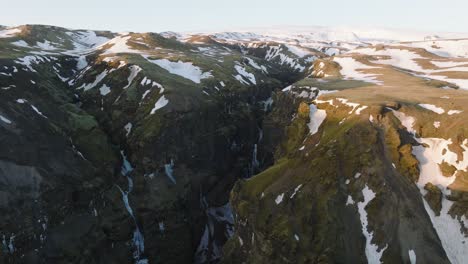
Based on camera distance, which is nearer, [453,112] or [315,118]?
[453,112]

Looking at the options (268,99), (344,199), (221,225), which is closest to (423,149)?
(344,199)

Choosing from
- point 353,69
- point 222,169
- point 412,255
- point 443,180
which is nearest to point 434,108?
point 443,180

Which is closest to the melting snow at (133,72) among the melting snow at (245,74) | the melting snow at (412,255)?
the melting snow at (245,74)

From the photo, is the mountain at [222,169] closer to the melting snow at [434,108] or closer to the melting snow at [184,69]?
the melting snow at [434,108]

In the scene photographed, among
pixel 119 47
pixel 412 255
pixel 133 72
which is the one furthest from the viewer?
pixel 119 47

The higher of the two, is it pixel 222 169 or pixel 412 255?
pixel 412 255

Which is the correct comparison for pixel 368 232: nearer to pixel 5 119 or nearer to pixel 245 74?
pixel 5 119

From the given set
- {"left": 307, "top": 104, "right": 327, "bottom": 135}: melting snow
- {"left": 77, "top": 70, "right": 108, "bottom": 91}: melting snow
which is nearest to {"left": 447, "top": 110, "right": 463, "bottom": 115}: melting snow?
{"left": 307, "top": 104, "right": 327, "bottom": 135}: melting snow

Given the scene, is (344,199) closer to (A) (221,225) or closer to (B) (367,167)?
(B) (367,167)

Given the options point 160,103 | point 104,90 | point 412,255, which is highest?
point 104,90
